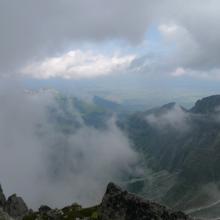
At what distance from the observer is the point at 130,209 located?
62.6m

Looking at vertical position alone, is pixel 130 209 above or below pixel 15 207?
below

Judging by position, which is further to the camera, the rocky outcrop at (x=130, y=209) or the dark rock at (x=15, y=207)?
the dark rock at (x=15, y=207)

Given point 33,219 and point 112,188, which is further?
point 33,219

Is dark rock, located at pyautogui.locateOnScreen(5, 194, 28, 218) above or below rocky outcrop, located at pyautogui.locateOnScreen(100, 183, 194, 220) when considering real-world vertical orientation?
above

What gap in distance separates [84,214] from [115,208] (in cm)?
2099

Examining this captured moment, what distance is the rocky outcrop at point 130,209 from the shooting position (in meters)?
59.9

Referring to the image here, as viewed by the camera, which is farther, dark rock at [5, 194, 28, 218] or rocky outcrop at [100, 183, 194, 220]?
dark rock at [5, 194, 28, 218]

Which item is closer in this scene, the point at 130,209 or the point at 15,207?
the point at 130,209

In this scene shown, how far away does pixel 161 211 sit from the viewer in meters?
60.2

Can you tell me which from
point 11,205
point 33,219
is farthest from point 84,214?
point 11,205

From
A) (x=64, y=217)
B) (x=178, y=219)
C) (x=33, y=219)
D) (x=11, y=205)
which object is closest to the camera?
(x=178, y=219)

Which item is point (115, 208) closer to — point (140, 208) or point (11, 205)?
point (140, 208)

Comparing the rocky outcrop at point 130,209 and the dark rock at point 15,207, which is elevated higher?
the dark rock at point 15,207

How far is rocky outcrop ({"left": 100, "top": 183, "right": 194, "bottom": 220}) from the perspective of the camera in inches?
2359
